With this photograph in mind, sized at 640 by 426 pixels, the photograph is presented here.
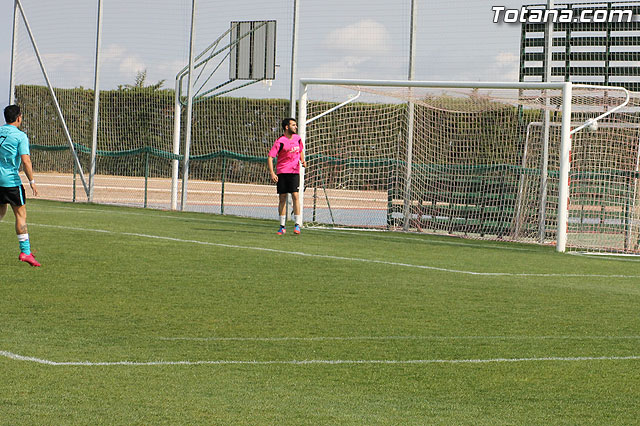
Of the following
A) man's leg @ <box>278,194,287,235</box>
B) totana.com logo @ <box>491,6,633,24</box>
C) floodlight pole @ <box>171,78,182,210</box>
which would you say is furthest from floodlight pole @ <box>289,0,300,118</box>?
man's leg @ <box>278,194,287,235</box>

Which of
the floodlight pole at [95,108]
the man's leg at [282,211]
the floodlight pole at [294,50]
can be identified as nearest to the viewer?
the man's leg at [282,211]

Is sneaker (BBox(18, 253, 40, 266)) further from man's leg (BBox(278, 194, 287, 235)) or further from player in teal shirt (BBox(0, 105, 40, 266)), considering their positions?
man's leg (BBox(278, 194, 287, 235))

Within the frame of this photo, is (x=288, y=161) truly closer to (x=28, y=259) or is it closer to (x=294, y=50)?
(x=294, y=50)

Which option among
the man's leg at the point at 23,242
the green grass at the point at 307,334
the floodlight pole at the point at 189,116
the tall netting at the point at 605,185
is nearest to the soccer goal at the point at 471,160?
the tall netting at the point at 605,185

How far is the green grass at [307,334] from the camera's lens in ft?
16.4

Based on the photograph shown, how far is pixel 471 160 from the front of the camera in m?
20.8

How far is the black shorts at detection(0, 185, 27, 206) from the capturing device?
417 inches

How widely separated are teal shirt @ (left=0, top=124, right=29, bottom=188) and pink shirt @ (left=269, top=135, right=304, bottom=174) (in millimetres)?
5877

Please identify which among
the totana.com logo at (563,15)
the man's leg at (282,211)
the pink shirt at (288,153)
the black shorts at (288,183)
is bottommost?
the man's leg at (282,211)

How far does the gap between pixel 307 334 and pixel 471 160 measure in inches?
557

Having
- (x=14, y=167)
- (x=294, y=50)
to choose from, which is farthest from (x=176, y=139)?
(x=14, y=167)

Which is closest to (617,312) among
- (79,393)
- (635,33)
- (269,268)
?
(269,268)

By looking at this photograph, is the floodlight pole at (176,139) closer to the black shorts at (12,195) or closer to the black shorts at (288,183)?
the black shorts at (288,183)

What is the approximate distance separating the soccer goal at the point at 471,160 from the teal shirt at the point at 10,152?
8.18m
